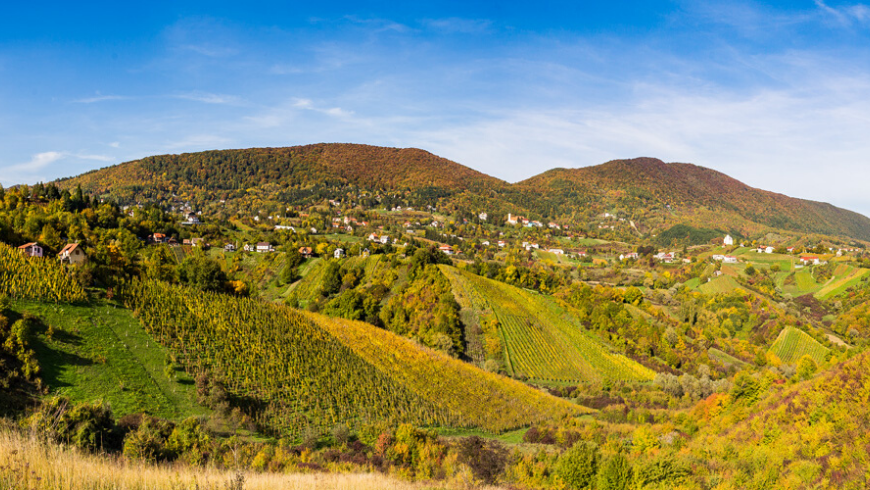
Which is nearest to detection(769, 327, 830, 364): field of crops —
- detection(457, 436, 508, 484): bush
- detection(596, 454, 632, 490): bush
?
detection(457, 436, 508, 484): bush

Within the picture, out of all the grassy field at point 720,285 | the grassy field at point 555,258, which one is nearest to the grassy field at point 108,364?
the grassy field at point 720,285

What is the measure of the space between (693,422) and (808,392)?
9.83 meters

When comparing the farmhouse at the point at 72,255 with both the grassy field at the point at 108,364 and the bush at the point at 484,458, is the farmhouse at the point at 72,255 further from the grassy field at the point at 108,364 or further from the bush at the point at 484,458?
the bush at the point at 484,458

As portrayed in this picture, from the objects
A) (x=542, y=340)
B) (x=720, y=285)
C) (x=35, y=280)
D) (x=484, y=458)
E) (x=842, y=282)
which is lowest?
(x=542, y=340)

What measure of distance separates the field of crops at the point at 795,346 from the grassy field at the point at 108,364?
85966mm

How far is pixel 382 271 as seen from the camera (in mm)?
76062

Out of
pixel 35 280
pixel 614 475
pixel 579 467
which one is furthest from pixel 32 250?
pixel 614 475

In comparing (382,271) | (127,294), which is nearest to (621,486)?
(127,294)

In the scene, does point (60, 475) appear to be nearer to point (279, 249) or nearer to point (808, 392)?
point (808, 392)

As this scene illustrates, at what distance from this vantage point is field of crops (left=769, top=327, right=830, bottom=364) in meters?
76.2

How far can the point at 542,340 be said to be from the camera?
61375 millimetres

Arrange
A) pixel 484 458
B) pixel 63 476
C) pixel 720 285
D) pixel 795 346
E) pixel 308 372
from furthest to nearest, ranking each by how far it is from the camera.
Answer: pixel 720 285, pixel 795 346, pixel 308 372, pixel 484 458, pixel 63 476

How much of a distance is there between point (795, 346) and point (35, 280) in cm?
10023

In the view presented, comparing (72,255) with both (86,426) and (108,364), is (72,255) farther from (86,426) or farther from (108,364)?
(86,426)
